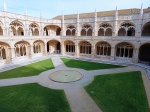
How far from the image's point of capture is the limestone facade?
22.3 metres

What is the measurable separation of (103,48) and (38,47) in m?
15.7

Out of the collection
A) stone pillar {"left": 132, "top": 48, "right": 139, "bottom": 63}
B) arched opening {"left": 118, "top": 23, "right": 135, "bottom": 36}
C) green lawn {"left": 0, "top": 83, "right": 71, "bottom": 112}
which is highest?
arched opening {"left": 118, "top": 23, "right": 135, "bottom": 36}

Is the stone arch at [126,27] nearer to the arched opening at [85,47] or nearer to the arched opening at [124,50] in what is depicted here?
the arched opening at [124,50]

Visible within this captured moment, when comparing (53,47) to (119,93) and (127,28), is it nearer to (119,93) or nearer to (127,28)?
(127,28)

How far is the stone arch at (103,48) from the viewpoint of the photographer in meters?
27.3

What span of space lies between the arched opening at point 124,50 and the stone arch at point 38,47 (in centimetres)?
1798

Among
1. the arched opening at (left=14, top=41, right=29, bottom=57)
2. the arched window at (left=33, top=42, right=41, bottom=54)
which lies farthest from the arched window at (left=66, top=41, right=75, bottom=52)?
the arched opening at (left=14, top=41, right=29, bottom=57)

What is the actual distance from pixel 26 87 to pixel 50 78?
3184 millimetres

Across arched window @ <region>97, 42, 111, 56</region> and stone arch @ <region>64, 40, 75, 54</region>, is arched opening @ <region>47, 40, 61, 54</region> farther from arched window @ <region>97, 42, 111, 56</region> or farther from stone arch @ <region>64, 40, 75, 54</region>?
arched window @ <region>97, 42, 111, 56</region>

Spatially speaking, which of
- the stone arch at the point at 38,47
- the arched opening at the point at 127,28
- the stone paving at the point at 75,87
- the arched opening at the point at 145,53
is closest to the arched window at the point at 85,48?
the arched opening at the point at 127,28

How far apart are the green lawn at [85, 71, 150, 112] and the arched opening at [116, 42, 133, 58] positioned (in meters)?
9.47

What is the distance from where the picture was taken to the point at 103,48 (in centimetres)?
2761

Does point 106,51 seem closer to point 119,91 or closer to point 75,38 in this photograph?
point 75,38

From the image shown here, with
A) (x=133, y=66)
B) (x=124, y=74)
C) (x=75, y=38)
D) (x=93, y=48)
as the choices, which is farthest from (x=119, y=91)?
(x=75, y=38)
